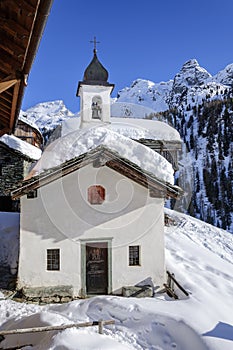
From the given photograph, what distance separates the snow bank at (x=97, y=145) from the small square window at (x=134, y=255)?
4489 millimetres

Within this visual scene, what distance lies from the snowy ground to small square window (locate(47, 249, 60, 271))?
1415 millimetres

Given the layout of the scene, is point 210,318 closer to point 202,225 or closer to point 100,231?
point 100,231

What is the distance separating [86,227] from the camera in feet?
35.9

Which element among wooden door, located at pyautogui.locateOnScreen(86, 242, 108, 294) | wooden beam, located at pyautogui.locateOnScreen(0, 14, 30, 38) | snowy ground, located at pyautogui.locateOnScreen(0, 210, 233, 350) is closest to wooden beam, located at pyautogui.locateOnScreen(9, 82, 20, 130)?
wooden beam, located at pyautogui.locateOnScreen(0, 14, 30, 38)

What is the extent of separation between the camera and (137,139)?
67.6ft

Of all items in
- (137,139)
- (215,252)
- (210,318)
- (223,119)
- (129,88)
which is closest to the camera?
(210,318)

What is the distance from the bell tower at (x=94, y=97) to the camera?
17.1 m

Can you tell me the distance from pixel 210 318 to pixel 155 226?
3.86m

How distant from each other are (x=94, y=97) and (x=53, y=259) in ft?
32.0

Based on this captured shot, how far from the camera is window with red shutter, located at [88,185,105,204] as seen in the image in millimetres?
11117

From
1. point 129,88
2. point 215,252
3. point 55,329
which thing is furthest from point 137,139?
point 129,88

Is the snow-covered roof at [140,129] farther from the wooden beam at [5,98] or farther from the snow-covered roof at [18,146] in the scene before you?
the wooden beam at [5,98]

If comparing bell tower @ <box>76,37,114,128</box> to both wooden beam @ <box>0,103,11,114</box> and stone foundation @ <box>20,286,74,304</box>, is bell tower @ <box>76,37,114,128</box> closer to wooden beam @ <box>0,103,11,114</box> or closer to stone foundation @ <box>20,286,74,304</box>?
stone foundation @ <box>20,286,74,304</box>

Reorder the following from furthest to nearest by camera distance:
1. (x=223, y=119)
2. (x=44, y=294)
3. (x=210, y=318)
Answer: (x=223, y=119), (x=44, y=294), (x=210, y=318)
